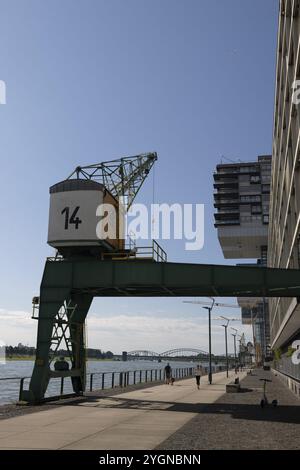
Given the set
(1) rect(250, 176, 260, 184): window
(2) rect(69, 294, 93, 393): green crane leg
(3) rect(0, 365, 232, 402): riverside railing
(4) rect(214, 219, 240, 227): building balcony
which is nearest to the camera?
(3) rect(0, 365, 232, 402): riverside railing

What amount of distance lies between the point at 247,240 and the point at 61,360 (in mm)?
128843

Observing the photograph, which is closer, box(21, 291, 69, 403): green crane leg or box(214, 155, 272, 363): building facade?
box(21, 291, 69, 403): green crane leg

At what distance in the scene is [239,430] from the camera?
626 inches

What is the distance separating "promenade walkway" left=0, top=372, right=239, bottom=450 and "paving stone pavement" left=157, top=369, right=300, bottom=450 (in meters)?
0.51

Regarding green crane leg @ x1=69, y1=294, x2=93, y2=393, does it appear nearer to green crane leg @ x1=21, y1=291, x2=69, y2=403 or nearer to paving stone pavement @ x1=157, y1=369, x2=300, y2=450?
green crane leg @ x1=21, y1=291, x2=69, y2=403

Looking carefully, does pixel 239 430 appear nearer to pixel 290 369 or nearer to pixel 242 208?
pixel 290 369

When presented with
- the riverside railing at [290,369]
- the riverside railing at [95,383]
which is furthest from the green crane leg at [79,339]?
the riverside railing at [290,369]

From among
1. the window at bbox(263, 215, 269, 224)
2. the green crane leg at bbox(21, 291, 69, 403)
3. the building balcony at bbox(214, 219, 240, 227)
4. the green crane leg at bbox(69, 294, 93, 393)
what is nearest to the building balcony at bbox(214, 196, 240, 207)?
the building balcony at bbox(214, 219, 240, 227)

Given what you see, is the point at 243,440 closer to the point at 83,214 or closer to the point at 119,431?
the point at 119,431

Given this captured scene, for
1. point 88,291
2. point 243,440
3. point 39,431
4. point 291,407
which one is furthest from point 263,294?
point 39,431

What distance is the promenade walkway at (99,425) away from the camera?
13.1 meters

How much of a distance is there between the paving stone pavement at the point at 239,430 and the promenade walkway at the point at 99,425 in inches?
20.0

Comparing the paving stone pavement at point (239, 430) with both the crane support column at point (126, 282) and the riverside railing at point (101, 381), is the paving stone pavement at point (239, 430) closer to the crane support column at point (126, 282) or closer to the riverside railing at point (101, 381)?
the crane support column at point (126, 282)

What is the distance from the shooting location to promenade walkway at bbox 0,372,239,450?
1307cm
